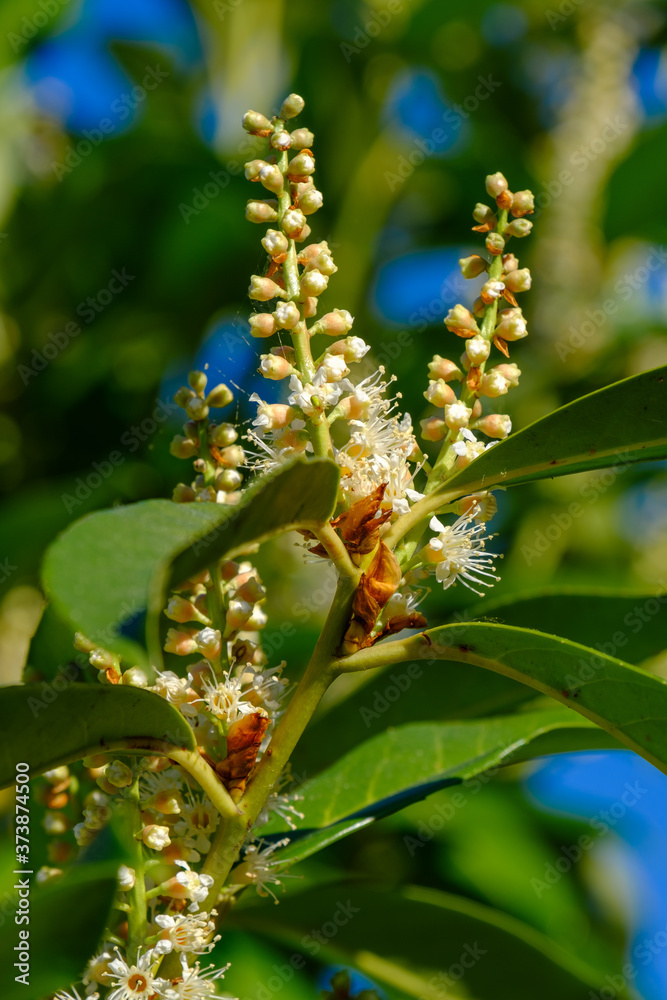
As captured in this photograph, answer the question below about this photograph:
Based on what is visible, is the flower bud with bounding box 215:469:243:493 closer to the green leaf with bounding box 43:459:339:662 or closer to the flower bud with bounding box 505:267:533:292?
the green leaf with bounding box 43:459:339:662

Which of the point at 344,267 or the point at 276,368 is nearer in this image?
the point at 276,368

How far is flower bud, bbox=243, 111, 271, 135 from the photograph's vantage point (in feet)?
4.38

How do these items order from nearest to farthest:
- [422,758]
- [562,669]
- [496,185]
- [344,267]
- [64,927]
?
1. [64,927]
2. [562,669]
3. [496,185]
4. [422,758]
5. [344,267]

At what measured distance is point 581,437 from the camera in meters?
1.21

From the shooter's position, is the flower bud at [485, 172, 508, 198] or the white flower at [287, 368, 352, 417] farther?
the flower bud at [485, 172, 508, 198]

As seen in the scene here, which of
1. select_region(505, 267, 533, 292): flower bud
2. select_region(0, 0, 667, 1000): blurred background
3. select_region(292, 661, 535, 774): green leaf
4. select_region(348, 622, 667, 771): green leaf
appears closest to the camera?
select_region(348, 622, 667, 771): green leaf

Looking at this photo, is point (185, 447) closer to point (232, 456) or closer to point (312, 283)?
point (232, 456)

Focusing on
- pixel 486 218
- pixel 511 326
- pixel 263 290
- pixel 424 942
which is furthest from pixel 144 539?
pixel 424 942

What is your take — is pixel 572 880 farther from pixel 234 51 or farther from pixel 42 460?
pixel 234 51

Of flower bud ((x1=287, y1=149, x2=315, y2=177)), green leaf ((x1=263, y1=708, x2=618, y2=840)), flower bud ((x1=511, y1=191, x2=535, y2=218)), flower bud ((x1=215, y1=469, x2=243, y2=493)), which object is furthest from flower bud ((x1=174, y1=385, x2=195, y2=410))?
green leaf ((x1=263, y1=708, x2=618, y2=840))

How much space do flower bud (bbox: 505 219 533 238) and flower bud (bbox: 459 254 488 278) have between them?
0.18ft

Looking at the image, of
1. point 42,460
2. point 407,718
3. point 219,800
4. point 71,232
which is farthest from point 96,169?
point 219,800

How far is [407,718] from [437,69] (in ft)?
7.78

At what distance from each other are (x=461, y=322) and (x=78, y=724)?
0.71 metres
